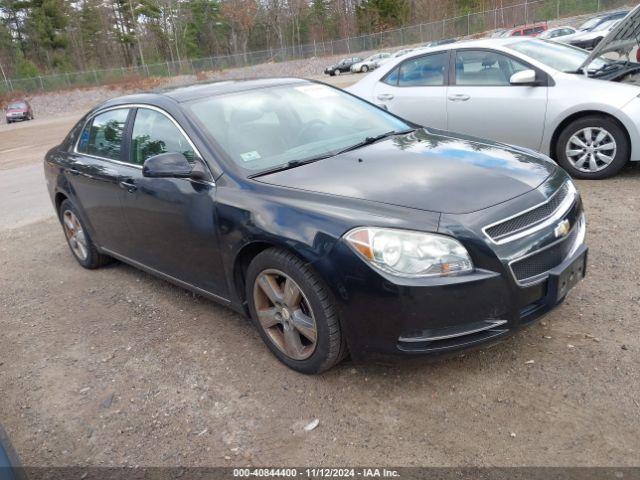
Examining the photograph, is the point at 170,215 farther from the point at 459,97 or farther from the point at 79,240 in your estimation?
the point at 459,97

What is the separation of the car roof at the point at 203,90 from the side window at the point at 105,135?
0.44 ft

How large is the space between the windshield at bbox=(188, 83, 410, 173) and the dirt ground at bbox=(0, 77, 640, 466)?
1204 mm

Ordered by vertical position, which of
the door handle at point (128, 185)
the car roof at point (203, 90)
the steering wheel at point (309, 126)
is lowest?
the door handle at point (128, 185)

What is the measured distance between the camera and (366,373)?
2990 mm

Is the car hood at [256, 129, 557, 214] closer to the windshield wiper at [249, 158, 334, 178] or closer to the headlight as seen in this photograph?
the windshield wiper at [249, 158, 334, 178]

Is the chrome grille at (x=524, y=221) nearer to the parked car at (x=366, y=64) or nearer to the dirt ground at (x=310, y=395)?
the dirt ground at (x=310, y=395)

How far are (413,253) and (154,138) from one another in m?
2.17

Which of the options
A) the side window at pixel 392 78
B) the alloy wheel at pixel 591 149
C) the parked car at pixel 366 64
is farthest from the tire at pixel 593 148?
the parked car at pixel 366 64

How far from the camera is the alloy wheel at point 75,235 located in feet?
16.5

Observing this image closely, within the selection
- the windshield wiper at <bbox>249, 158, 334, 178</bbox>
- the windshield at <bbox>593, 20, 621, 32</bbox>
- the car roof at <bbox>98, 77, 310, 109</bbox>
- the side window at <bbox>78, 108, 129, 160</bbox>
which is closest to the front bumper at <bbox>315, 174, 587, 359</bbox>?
the windshield wiper at <bbox>249, 158, 334, 178</bbox>

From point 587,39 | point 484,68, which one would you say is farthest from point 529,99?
point 587,39

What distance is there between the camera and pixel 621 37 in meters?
6.20

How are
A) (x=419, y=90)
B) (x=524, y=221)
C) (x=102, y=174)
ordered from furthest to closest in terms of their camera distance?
(x=419, y=90) < (x=102, y=174) < (x=524, y=221)

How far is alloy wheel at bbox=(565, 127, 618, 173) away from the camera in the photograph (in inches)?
218
